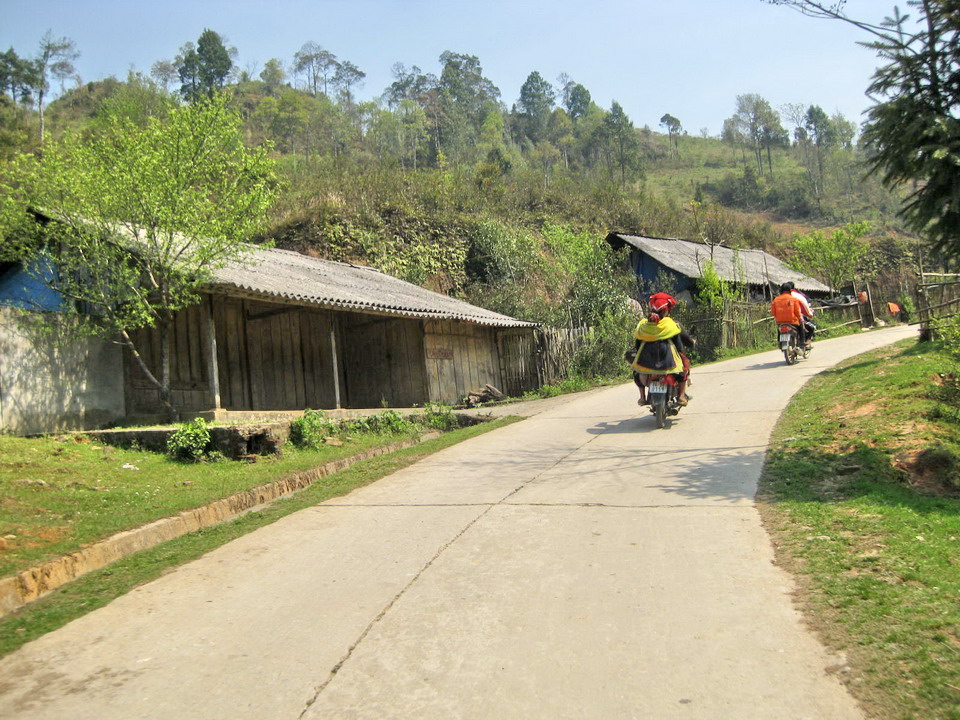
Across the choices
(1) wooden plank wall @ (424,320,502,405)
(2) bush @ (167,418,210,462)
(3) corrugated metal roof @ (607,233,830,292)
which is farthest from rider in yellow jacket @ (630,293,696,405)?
(3) corrugated metal roof @ (607,233,830,292)

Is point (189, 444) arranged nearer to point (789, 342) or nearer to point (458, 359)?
point (458, 359)

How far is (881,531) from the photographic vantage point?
539cm

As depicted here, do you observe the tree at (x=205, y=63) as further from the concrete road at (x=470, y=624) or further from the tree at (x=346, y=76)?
the concrete road at (x=470, y=624)

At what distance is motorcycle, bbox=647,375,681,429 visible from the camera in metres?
11.0

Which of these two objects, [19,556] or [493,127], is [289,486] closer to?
[19,556]

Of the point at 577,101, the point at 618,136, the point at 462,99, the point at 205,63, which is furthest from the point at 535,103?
the point at 205,63

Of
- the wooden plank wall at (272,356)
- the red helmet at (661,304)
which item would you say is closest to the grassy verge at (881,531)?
the red helmet at (661,304)

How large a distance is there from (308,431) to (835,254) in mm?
34816

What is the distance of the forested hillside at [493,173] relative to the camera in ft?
101

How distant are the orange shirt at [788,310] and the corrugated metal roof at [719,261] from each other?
1278 centimetres

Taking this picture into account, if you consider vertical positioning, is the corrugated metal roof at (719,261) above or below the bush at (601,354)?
above

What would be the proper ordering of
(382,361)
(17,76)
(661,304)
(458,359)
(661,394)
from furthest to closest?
1. (17,76)
2. (458,359)
3. (382,361)
4. (661,304)
5. (661,394)

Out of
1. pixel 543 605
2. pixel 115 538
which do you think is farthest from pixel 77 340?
pixel 543 605

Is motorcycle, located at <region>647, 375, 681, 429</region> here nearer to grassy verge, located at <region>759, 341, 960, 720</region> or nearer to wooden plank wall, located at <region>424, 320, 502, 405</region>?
grassy verge, located at <region>759, 341, 960, 720</region>
